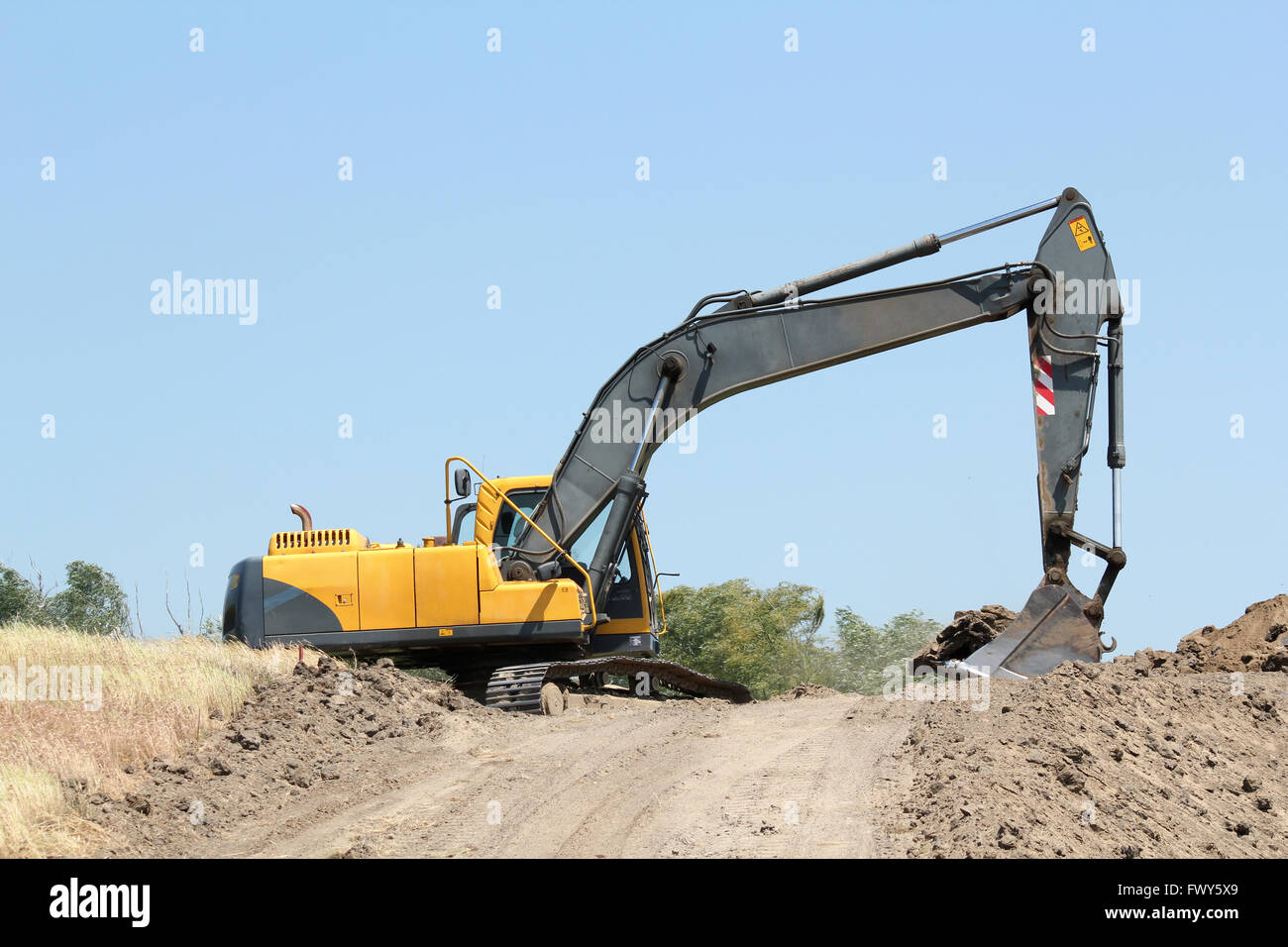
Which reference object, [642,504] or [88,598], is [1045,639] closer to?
[642,504]

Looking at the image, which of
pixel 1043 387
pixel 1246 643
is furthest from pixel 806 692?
pixel 1246 643

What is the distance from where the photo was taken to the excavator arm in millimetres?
13500

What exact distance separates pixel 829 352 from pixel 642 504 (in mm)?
2506

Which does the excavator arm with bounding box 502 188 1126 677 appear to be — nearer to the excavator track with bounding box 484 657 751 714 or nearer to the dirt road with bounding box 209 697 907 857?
the excavator track with bounding box 484 657 751 714

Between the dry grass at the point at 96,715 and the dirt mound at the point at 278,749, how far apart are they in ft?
0.60

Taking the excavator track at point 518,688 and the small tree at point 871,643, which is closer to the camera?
the excavator track at point 518,688

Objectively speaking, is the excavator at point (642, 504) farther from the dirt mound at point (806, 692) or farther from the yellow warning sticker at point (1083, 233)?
the dirt mound at point (806, 692)

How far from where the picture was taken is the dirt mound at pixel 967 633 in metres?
14.4

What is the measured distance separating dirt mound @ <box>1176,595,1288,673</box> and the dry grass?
915 centimetres

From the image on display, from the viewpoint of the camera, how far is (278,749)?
31.5ft
